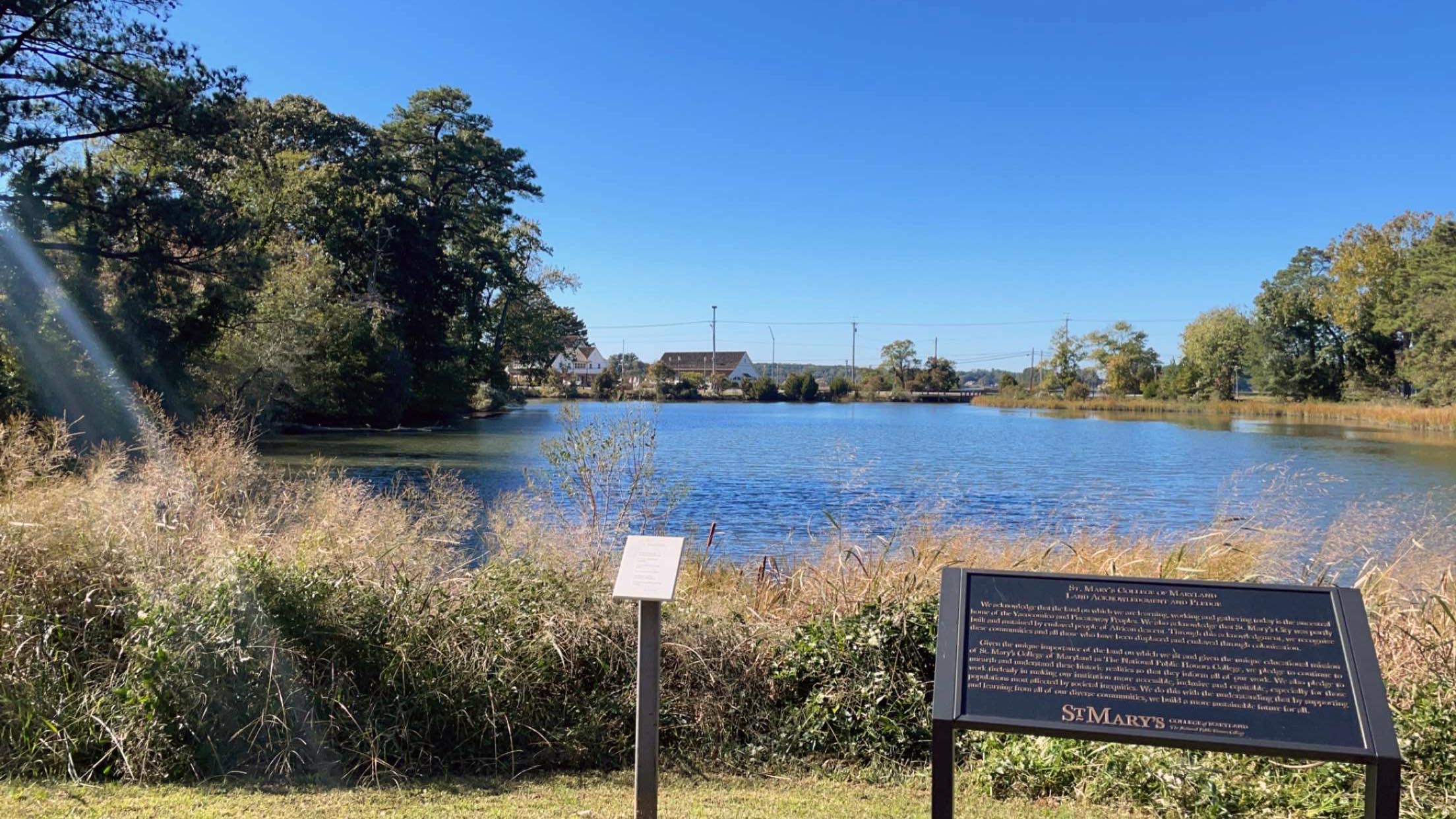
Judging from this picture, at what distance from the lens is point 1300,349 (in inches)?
2400

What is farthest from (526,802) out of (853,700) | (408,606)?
(853,700)

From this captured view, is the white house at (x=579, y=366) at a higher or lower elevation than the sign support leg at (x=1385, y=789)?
higher

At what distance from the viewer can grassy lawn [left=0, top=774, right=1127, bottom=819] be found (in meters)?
4.18

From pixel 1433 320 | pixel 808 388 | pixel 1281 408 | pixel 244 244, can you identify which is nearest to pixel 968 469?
pixel 244 244

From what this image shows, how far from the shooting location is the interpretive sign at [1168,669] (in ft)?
10.4

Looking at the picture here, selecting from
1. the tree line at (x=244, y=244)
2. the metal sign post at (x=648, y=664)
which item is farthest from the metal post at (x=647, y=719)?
the tree line at (x=244, y=244)

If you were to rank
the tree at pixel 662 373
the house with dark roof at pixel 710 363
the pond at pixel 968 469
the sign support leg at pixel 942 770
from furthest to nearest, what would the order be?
the house with dark roof at pixel 710 363 → the tree at pixel 662 373 → the pond at pixel 968 469 → the sign support leg at pixel 942 770

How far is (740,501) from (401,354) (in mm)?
27936

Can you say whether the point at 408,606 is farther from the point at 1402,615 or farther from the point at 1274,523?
the point at 1274,523

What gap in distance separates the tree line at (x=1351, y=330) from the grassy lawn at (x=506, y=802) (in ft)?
162

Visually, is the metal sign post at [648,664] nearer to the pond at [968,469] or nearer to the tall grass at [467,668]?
the tall grass at [467,668]

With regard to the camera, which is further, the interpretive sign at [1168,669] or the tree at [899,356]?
the tree at [899,356]

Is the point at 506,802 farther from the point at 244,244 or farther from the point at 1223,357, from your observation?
the point at 1223,357

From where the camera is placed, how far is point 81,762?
4.69m
